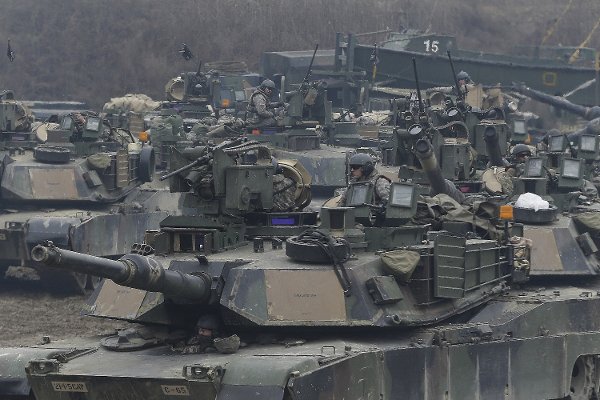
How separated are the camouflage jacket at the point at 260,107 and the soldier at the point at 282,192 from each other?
15345 millimetres

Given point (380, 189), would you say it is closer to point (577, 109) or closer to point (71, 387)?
point (71, 387)

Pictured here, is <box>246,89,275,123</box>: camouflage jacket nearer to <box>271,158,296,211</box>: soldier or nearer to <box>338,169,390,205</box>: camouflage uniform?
<box>338,169,390,205</box>: camouflage uniform

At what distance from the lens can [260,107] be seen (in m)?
37.5

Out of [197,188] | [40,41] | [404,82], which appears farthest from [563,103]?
[197,188]

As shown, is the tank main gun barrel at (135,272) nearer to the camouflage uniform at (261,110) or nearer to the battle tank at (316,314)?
the battle tank at (316,314)

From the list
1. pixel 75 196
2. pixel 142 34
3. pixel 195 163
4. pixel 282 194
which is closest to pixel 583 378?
pixel 282 194

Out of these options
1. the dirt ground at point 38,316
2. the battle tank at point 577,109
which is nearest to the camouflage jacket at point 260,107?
the dirt ground at point 38,316

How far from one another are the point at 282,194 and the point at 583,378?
4688 mm

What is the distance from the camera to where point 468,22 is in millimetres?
81500

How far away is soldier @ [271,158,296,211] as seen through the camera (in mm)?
21812

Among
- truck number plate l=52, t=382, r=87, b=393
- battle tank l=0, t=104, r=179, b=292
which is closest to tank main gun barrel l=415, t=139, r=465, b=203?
truck number plate l=52, t=382, r=87, b=393

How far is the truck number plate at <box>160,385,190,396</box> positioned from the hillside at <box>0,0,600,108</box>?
176 ft

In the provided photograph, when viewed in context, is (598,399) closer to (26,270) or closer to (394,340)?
(394,340)

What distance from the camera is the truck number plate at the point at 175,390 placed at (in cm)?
1803
